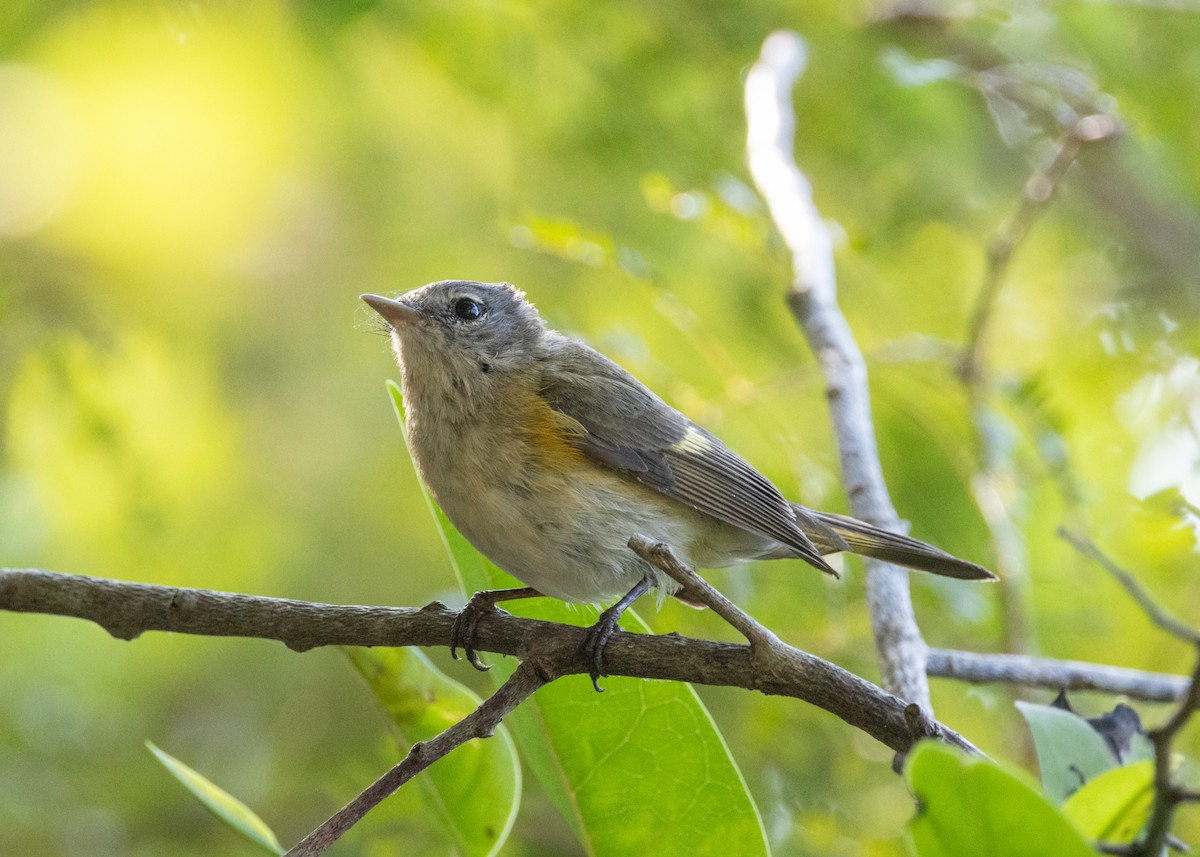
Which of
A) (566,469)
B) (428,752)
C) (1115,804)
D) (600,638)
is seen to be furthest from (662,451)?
(1115,804)

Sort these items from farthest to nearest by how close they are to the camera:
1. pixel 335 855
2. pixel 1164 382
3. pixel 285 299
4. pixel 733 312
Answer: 1. pixel 285 299
2. pixel 733 312
3. pixel 1164 382
4. pixel 335 855

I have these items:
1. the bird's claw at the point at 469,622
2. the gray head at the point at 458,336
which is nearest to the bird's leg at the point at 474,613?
the bird's claw at the point at 469,622

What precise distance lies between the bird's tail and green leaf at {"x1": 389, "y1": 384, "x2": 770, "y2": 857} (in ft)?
2.86

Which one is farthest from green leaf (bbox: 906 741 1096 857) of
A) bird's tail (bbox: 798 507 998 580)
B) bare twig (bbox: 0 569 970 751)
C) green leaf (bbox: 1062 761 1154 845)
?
bird's tail (bbox: 798 507 998 580)

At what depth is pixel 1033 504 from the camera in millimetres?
3316

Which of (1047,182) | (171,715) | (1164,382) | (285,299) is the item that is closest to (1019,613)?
(1164,382)

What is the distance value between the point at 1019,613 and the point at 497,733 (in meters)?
1.68

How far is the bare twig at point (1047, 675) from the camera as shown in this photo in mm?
2166

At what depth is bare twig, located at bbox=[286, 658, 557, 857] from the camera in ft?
4.52

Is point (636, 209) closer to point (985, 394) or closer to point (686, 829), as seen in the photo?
point (985, 394)

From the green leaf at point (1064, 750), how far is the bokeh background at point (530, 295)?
118 centimetres

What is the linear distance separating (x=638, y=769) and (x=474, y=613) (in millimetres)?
397

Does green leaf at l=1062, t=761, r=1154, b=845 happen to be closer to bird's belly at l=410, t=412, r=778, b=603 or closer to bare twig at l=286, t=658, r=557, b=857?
bare twig at l=286, t=658, r=557, b=857

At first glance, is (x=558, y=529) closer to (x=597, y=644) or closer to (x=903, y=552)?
(x=597, y=644)
